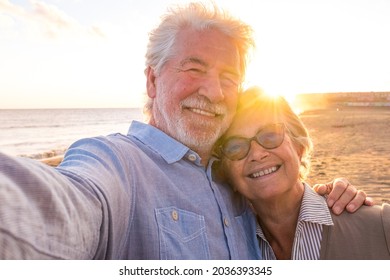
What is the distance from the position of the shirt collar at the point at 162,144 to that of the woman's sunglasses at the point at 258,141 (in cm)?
32

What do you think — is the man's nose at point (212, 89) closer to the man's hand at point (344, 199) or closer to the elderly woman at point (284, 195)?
the elderly woman at point (284, 195)

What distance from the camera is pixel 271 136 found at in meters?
2.07

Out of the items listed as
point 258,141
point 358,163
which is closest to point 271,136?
point 258,141

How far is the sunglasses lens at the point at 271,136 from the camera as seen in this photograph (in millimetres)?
2058

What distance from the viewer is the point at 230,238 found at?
1.76 m

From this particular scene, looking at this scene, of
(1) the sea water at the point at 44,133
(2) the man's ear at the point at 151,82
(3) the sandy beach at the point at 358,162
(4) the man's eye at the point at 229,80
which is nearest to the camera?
(4) the man's eye at the point at 229,80

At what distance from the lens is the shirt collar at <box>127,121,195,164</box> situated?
6.06 ft

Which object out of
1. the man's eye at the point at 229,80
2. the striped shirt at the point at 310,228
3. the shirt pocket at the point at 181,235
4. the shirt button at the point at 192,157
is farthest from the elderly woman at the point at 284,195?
the shirt pocket at the point at 181,235

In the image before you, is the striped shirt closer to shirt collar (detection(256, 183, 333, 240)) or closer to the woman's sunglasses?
shirt collar (detection(256, 183, 333, 240))

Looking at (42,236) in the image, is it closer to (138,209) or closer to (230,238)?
(138,209)

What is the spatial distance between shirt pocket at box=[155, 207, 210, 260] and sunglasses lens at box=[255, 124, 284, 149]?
0.64 meters

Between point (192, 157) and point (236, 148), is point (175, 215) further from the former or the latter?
point (236, 148)
